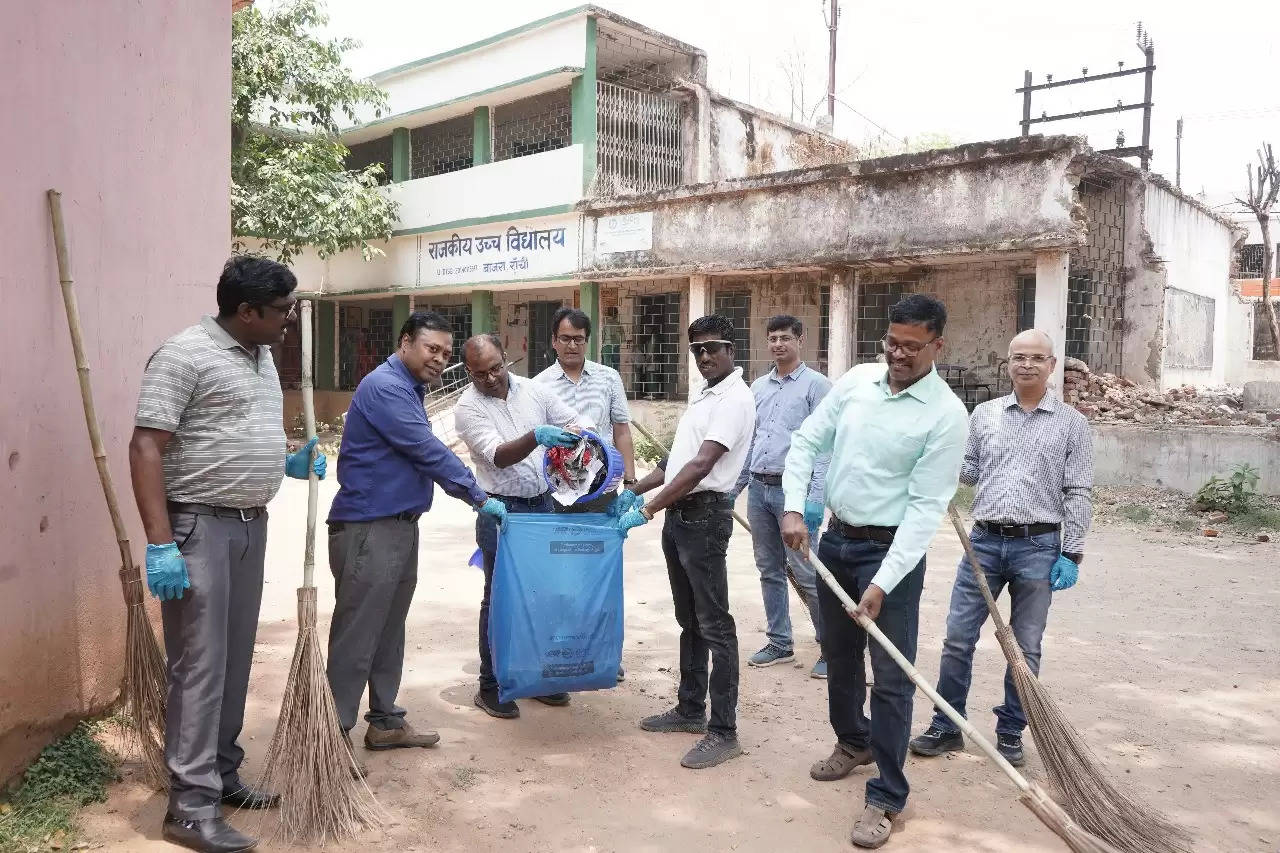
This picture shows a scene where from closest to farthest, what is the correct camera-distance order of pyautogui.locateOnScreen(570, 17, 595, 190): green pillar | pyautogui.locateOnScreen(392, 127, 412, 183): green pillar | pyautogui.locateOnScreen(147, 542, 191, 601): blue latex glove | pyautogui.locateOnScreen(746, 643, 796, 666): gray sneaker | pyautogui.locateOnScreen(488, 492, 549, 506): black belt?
1. pyautogui.locateOnScreen(147, 542, 191, 601): blue latex glove
2. pyautogui.locateOnScreen(488, 492, 549, 506): black belt
3. pyautogui.locateOnScreen(746, 643, 796, 666): gray sneaker
4. pyautogui.locateOnScreen(570, 17, 595, 190): green pillar
5. pyautogui.locateOnScreen(392, 127, 412, 183): green pillar

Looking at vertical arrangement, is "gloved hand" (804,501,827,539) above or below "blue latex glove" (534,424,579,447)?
below

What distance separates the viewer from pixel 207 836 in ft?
9.42

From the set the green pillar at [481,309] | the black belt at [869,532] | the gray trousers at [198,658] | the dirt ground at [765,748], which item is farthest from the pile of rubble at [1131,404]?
the gray trousers at [198,658]

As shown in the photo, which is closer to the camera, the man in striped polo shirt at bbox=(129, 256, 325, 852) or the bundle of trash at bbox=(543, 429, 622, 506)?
the man in striped polo shirt at bbox=(129, 256, 325, 852)

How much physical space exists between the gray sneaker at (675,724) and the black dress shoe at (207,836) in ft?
5.45

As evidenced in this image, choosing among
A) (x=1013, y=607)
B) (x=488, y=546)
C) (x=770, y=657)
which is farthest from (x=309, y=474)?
(x=1013, y=607)

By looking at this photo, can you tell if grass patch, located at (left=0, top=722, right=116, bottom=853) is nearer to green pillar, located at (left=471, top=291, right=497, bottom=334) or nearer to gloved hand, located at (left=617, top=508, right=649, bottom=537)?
gloved hand, located at (left=617, top=508, right=649, bottom=537)

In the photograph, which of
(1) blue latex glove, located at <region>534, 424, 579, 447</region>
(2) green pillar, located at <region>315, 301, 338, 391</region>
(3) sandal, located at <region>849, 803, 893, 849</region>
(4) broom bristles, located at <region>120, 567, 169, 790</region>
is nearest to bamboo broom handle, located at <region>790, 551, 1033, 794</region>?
(3) sandal, located at <region>849, 803, 893, 849</region>

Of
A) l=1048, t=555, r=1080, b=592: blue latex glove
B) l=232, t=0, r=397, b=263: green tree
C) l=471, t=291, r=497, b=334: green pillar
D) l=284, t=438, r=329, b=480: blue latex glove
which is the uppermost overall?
l=232, t=0, r=397, b=263: green tree

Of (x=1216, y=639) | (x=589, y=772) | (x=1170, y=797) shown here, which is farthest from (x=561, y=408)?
(x=1216, y=639)

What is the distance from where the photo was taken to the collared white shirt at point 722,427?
12.2 feet

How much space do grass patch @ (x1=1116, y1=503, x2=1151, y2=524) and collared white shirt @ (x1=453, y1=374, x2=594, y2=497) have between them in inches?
284

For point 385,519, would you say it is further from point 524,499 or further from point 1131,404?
point 1131,404

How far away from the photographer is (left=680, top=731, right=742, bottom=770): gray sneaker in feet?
12.0
